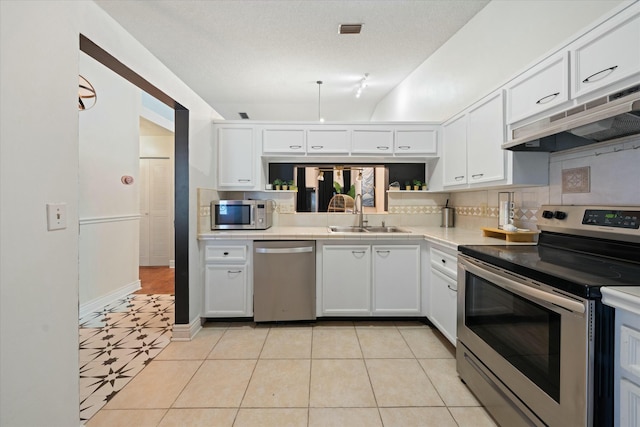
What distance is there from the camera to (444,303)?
235 centimetres

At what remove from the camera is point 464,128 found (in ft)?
8.29

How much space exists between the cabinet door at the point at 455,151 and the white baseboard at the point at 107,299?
4.00 meters

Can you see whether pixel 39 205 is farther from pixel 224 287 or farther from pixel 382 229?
pixel 382 229

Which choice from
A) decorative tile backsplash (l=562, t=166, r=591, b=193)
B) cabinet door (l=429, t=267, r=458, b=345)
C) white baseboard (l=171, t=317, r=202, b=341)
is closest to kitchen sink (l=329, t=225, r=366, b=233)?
cabinet door (l=429, t=267, r=458, b=345)

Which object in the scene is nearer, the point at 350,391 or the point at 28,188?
the point at 28,188

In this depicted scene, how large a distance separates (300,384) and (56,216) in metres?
1.66

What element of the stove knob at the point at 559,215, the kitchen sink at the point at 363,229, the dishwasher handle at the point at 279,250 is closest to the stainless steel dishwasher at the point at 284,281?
the dishwasher handle at the point at 279,250

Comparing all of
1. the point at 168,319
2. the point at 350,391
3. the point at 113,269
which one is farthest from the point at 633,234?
the point at 113,269

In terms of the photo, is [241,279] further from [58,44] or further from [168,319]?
[58,44]

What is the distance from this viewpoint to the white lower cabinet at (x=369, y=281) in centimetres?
278

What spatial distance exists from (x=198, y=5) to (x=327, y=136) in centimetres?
161

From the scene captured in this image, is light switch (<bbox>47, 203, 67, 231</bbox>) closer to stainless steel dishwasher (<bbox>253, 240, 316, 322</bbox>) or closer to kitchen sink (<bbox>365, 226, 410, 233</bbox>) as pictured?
stainless steel dishwasher (<bbox>253, 240, 316, 322</bbox>)

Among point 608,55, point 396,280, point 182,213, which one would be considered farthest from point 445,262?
point 182,213

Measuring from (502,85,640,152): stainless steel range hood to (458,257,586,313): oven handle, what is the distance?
2.48 ft
